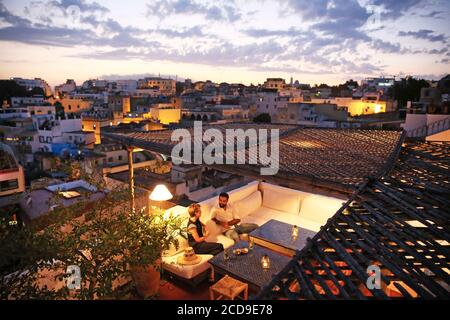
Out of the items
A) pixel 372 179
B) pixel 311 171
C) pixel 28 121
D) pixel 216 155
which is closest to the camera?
pixel 372 179

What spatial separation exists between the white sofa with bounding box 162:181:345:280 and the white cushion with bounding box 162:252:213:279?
3.19 ft

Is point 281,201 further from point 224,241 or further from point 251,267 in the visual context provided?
point 251,267

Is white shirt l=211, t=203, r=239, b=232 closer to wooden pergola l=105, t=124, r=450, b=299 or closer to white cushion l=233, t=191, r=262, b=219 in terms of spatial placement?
white cushion l=233, t=191, r=262, b=219

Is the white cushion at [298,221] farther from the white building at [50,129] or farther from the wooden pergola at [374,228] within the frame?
the white building at [50,129]

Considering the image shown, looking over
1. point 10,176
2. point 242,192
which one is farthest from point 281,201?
point 10,176

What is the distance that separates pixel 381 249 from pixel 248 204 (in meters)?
5.28

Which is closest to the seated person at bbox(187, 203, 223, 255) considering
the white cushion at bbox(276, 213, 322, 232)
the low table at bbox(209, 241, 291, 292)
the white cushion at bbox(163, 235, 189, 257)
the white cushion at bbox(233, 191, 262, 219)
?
the white cushion at bbox(163, 235, 189, 257)

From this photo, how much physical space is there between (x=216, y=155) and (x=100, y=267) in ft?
9.24

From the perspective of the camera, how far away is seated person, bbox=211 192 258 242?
243 inches

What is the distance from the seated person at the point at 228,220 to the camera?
6.17m

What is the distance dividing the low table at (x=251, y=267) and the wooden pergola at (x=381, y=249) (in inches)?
72.8

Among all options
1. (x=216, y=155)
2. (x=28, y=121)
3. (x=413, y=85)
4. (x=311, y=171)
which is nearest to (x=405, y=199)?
(x=311, y=171)
